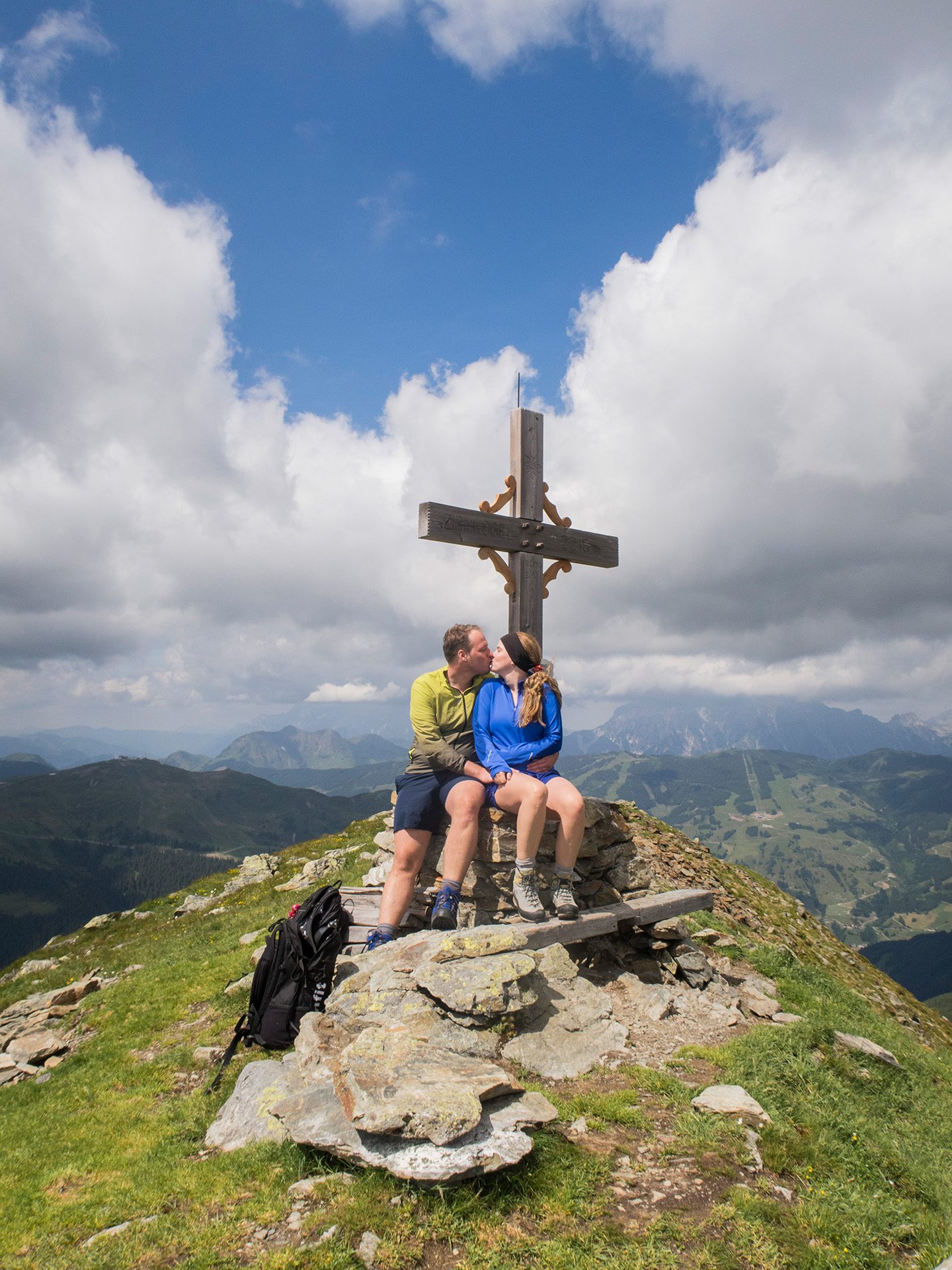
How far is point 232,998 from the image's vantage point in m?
10.3

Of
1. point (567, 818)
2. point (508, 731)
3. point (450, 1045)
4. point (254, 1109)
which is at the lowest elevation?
point (254, 1109)

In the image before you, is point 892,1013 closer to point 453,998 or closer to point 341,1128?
point 453,998

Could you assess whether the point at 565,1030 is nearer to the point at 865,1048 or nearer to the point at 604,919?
the point at 604,919

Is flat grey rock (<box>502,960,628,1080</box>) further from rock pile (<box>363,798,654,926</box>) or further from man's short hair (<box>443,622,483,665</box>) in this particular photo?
man's short hair (<box>443,622,483,665</box>)

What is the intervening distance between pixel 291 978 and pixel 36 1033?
24.7 ft

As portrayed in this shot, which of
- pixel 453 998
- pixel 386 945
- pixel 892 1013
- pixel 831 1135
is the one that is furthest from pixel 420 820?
pixel 892 1013

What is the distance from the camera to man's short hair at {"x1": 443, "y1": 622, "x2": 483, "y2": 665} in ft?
29.7

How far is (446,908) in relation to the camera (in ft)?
27.2

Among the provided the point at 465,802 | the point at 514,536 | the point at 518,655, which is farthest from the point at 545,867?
the point at 514,536

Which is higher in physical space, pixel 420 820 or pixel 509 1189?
pixel 420 820

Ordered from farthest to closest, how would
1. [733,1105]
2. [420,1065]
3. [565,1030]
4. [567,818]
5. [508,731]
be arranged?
[508,731] → [567,818] → [565,1030] → [733,1105] → [420,1065]

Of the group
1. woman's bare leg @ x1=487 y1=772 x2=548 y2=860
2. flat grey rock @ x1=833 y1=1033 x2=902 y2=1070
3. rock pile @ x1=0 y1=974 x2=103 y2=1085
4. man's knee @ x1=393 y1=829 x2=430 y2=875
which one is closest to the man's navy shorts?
man's knee @ x1=393 y1=829 x2=430 y2=875

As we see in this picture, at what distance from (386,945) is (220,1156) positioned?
8.30 ft

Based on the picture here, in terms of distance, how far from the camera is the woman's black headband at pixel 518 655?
8.72 metres
